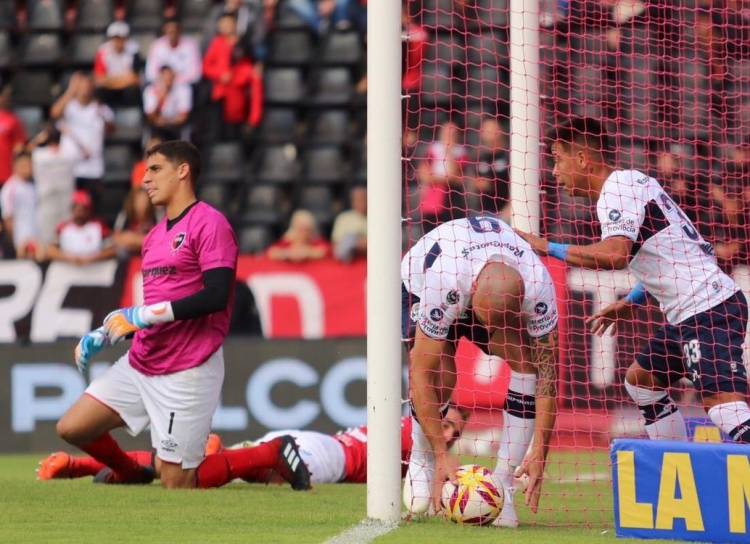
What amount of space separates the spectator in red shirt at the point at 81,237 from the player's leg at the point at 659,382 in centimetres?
574

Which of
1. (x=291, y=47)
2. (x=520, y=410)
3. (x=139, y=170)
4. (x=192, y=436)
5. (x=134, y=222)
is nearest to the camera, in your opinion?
(x=520, y=410)

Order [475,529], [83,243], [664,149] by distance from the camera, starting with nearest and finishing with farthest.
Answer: [475,529] → [664,149] → [83,243]

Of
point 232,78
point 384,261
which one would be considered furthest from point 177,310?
point 232,78

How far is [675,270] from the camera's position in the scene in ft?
22.6

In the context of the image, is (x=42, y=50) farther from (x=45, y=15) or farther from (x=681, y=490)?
(x=681, y=490)

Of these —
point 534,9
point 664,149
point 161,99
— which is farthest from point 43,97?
point 534,9

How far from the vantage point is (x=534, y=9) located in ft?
Answer: 25.5

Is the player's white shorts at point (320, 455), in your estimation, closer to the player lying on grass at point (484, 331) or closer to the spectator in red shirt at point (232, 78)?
the player lying on grass at point (484, 331)

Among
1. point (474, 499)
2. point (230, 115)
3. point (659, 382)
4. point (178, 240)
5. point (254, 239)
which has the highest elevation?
point (230, 115)

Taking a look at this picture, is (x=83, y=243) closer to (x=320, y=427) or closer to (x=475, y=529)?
(x=320, y=427)

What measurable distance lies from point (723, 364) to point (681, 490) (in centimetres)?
112

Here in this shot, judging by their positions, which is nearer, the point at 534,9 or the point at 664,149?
the point at 534,9

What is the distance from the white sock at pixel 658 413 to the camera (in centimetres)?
735

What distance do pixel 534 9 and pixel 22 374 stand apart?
16.8ft
